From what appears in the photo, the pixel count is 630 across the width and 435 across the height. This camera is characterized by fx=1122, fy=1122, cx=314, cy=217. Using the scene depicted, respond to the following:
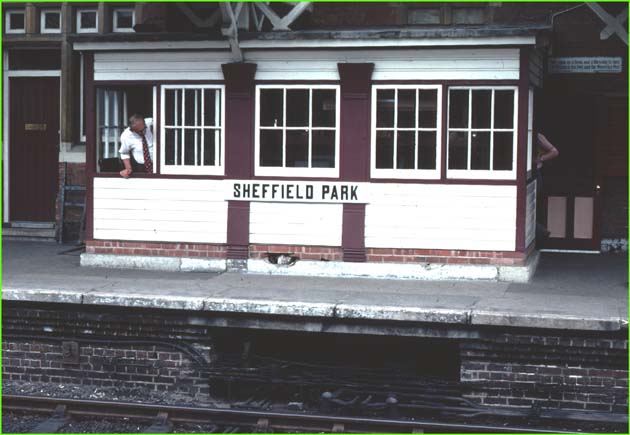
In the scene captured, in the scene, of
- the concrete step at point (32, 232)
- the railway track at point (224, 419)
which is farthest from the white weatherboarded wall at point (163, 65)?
the railway track at point (224, 419)

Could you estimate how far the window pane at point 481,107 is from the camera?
12.9 meters

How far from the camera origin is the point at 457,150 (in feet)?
42.6

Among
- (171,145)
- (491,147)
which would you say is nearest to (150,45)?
(171,145)

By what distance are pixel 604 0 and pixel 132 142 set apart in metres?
6.30

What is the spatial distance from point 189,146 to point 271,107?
1132 millimetres

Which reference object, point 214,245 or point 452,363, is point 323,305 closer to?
point 452,363

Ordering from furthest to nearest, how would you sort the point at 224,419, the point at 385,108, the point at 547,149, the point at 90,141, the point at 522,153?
the point at 547,149 → the point at 90,141 → the point at 385,108 → the point at 522,153 → the point at 224,419

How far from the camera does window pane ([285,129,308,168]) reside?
43.6 ft

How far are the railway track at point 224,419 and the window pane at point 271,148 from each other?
14.0 feet

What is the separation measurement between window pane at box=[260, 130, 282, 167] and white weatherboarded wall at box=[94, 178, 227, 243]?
633mm

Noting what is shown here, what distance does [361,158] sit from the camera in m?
13.2

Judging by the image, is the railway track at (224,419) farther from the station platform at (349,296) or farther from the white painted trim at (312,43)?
the white painted trim at (312,43)

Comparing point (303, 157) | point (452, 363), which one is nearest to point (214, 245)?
point (303, 157)

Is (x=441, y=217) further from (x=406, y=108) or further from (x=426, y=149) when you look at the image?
(x=406, y=108)
